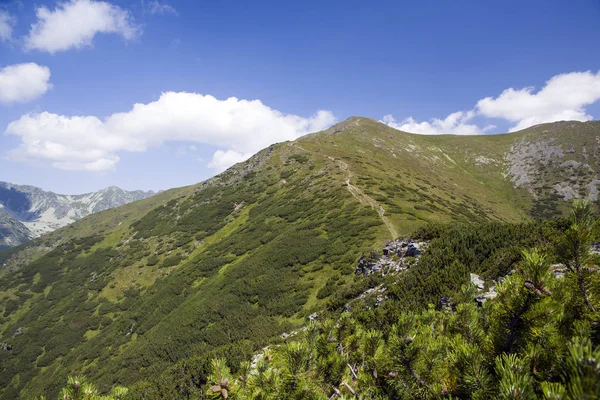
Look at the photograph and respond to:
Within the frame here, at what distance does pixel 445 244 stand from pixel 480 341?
825 inches

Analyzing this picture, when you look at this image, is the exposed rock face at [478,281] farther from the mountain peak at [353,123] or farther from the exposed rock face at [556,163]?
the mountain peak at [353,123]

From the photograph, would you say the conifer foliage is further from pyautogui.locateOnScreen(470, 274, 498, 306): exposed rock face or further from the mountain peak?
the mountain peak

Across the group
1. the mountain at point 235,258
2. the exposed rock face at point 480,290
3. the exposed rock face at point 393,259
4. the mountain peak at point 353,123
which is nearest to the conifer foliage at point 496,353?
the mountain at point 235,258

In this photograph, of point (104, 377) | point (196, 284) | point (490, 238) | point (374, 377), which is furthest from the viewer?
point (196, 284)

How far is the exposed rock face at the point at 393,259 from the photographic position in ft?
81.2

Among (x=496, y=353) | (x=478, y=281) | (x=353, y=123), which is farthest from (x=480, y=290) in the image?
(x=353, y=123)

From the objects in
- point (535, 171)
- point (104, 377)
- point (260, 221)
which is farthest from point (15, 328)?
point (535, 171)

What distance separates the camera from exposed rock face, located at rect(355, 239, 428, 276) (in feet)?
81.2

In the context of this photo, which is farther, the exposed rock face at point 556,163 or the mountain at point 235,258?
the exposed rock face at point 556,163

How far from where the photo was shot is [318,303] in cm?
2881

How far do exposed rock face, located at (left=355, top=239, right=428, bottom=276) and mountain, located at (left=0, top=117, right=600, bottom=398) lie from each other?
97.8 inches

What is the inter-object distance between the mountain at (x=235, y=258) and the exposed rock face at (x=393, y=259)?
2.48 meters

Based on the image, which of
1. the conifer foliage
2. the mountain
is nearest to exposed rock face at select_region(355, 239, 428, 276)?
the mountain

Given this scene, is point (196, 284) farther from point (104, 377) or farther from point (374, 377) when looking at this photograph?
point (374, 377)
